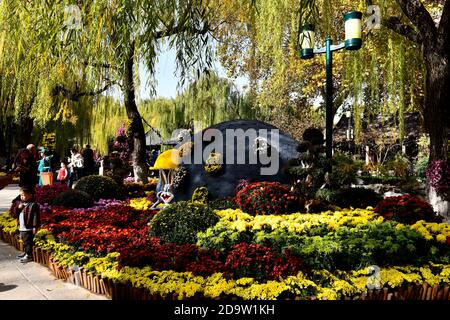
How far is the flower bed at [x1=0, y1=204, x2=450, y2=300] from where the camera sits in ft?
14.3

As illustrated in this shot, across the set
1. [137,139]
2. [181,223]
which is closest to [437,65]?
[181,223]

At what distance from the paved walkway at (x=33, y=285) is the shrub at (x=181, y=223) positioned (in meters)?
1.43

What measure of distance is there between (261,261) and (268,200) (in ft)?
9.55

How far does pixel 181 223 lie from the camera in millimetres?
6180

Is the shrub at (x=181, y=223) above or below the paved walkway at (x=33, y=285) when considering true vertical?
above

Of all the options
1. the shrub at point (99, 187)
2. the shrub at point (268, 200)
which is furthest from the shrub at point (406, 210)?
the shrub at point (99, 187)

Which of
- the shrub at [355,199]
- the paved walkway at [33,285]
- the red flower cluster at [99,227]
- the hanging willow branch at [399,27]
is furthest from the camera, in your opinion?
the shrub at [355,199]

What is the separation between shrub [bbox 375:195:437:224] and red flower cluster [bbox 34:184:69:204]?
7.10 meters

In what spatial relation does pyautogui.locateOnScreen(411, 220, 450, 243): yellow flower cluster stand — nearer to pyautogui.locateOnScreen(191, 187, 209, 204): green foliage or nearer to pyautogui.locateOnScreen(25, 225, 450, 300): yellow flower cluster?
pyautogui.locateOnScreen(25, 225, 450, 300): yellow flower cluster

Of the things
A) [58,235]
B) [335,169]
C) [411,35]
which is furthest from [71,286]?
[411,35]

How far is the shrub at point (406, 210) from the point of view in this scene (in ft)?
22.0

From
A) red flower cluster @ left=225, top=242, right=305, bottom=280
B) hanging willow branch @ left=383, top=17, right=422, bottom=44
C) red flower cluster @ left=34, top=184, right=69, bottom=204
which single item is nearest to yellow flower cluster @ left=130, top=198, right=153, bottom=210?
red flower cluster @ left=34, top=184, right=69, bottom=204

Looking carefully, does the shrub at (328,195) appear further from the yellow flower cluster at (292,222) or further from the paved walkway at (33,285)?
the paved walkway at (33,285)
